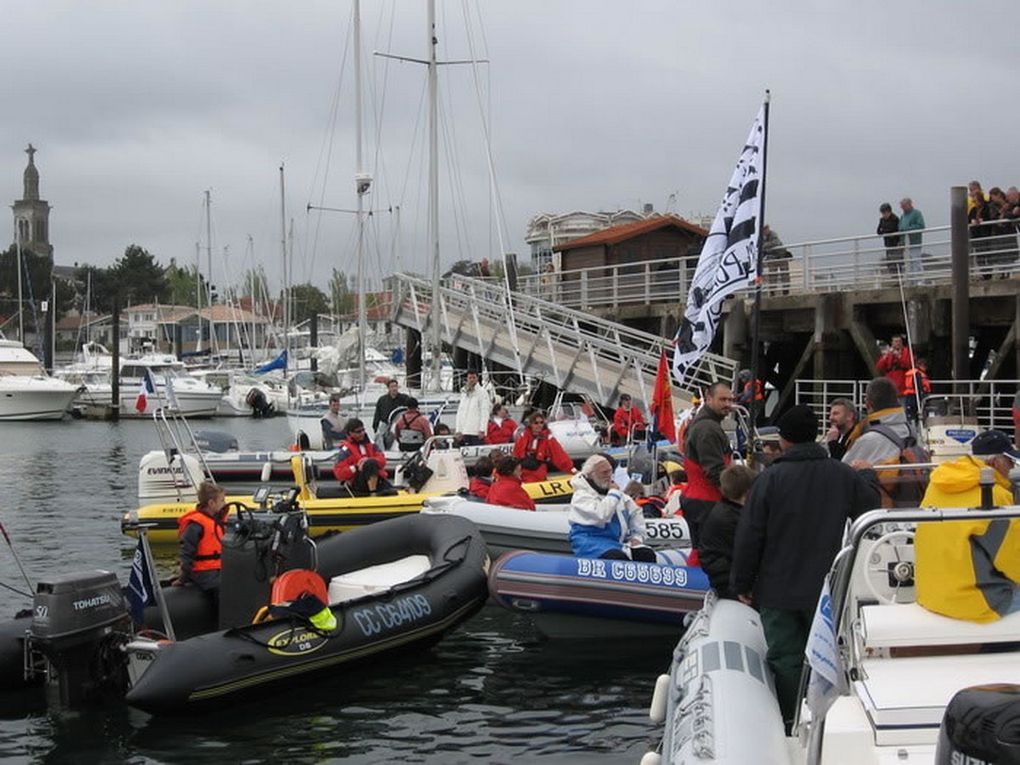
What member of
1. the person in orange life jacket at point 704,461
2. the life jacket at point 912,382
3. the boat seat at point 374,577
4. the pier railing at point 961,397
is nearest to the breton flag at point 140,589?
the boat seat at point 374,577

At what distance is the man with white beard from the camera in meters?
11.1

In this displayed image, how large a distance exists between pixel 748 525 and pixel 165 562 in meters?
11.4

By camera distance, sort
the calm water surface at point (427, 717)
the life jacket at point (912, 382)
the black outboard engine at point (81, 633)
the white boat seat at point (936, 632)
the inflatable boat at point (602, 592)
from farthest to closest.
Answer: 1. the life jacket at point (912, 382)
2. the inflatable boat at point (602, 592)
3. the black outboard engine at point (81, 633)
4. the calm water surface at point (427, 717)
5. the white boat seat at point (936, 632)

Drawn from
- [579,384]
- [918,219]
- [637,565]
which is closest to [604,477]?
[637,565]

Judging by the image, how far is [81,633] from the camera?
923 centimetres

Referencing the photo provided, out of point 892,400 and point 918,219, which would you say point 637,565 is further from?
point 918,219

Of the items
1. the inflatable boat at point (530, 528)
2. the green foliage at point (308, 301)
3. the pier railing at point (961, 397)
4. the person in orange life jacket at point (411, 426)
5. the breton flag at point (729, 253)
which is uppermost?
the green foliage at point (308, 301)

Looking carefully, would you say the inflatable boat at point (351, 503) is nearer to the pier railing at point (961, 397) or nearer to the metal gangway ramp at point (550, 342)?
the pier railing at point (961, 397)

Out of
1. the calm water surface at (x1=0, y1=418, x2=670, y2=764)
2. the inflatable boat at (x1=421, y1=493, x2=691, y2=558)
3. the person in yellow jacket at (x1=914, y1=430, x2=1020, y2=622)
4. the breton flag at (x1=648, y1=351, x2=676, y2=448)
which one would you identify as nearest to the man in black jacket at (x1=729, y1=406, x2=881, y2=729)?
the person in yellow jacket at (x1=914, y1=430, x2=1020, y2=622)

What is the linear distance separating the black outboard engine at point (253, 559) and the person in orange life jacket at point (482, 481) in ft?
14.8

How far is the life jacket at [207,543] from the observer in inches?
432

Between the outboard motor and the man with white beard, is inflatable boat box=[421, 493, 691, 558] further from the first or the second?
the outboard motor

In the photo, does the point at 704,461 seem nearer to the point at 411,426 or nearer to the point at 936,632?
the point at 936,632

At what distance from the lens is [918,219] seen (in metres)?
25.2
